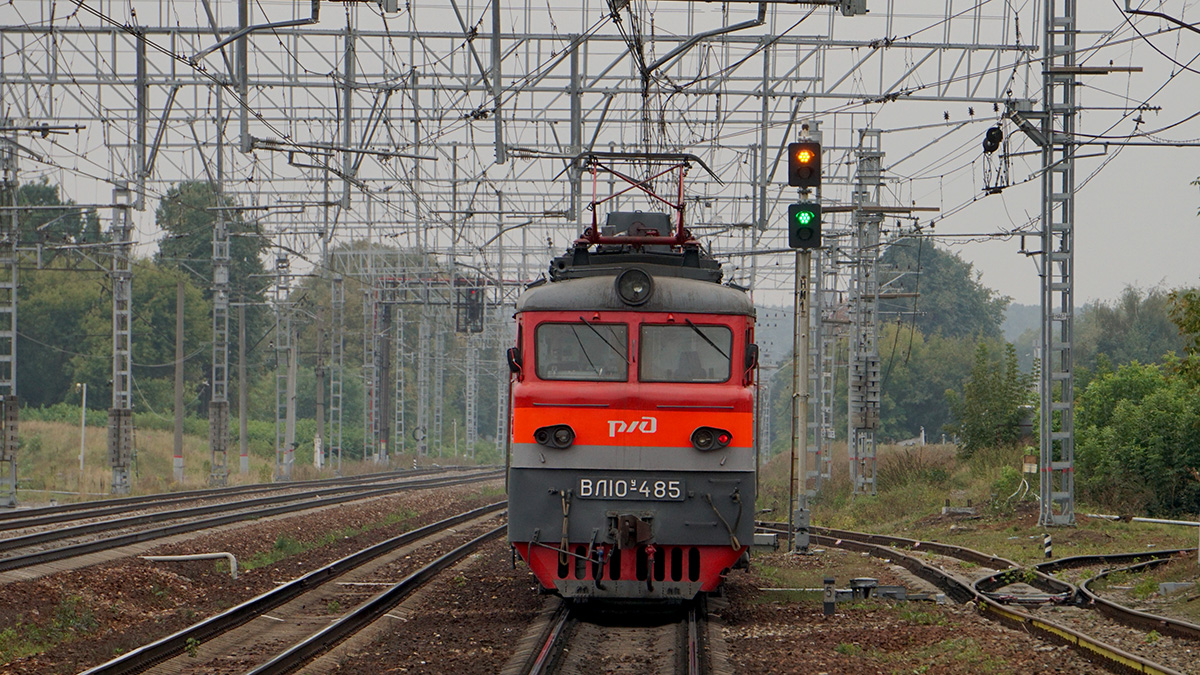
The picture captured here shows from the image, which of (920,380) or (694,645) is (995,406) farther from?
(920,380)

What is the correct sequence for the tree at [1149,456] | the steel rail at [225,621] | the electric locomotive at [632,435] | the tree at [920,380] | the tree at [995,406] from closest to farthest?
1. the steel rail at [225,621]
2. the electric locomotive at [632,435]
3. the tree at [1149,456]
4. the tree at [995,406]
5. the tree at [920,380]

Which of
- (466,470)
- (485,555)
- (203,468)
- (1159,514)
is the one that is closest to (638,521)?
(485,555)

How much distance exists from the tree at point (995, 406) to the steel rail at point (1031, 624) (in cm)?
1403

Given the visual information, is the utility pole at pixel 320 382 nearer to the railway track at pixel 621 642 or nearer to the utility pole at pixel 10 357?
the utility pole at pixel 10 357

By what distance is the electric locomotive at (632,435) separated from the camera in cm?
1209

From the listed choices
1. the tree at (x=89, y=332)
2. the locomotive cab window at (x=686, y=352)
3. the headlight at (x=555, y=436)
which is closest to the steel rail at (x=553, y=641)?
the headlight at (x=555, y=436)

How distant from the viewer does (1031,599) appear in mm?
14078

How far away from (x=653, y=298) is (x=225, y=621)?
17.3 ft

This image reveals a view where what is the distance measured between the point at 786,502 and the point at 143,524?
15.7 metres

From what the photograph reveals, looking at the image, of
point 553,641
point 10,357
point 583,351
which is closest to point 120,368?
point 10,357

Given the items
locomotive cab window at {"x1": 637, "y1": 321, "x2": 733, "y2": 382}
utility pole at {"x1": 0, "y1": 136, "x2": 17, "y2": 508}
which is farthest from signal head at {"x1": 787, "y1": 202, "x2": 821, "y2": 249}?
utility pole at {"x1": 0, "y1": 136, "x2": 17, "y2": 508}

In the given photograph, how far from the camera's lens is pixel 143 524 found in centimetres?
2381

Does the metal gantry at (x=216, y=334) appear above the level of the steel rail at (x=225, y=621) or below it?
above

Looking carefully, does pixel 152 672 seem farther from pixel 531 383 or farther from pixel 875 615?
pixel 875 615
